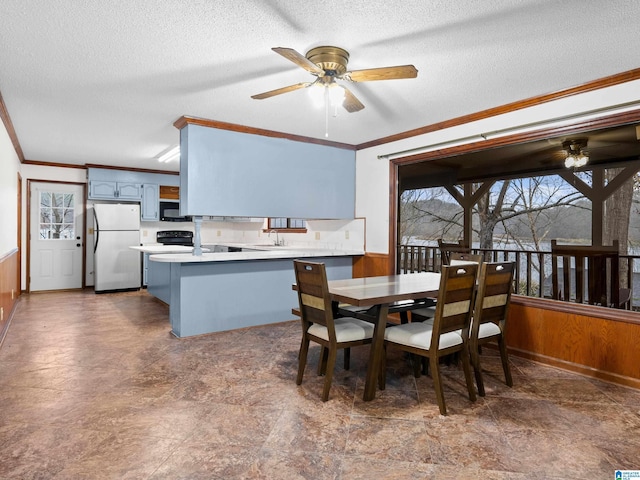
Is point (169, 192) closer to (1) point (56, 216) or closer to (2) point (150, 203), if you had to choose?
(2) point (150, 203)

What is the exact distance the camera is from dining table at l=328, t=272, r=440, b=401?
97.5 inches

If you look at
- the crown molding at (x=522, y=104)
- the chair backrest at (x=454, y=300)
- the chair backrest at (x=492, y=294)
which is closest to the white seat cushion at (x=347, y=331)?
the chair backrest at (x=454, y=300)

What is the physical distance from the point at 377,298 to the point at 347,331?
1.06ft

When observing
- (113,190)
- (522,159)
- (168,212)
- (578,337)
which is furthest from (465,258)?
(113,190)

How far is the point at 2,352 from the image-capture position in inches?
135

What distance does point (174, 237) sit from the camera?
7.41 metres

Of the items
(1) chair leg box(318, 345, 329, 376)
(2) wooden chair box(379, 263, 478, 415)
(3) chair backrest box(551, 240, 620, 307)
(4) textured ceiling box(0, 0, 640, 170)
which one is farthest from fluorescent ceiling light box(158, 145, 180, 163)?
(3) chair backrest box(551, 240, 620, 307)

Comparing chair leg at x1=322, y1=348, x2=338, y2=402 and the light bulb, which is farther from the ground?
the light bulb

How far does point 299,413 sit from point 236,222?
6.01 m

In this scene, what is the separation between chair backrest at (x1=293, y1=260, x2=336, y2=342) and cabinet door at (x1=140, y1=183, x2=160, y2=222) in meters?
5.45

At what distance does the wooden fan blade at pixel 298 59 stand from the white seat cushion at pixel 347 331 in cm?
160

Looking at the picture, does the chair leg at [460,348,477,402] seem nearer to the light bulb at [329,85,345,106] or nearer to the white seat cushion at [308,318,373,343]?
the white seat cushion at [308,318,373,343]

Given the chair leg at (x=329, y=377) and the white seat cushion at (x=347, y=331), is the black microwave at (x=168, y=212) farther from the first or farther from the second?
the chair leg at (x=329, y=377)

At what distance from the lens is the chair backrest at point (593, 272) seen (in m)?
3.71
